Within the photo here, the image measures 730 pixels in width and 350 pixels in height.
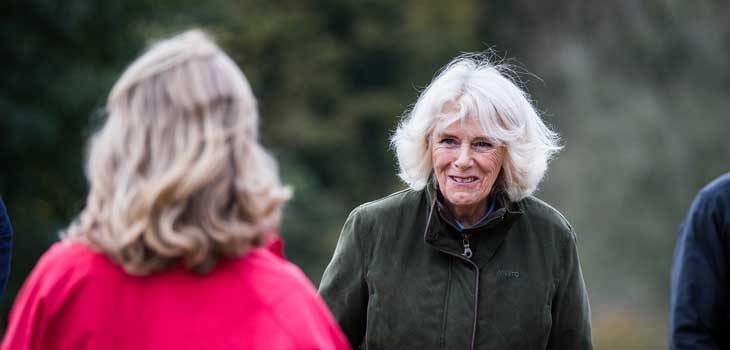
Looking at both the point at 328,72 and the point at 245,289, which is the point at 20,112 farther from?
the point at 245,289

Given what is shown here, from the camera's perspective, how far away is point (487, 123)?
4.64 meters

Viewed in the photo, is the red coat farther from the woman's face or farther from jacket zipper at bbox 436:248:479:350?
the woman's face

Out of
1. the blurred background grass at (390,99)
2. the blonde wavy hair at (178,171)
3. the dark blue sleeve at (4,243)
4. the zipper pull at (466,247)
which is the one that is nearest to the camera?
the blonde wavy hair at (178,171)

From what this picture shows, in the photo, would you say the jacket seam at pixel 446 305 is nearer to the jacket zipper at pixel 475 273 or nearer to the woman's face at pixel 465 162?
the jacket zipper at pixel 475 273

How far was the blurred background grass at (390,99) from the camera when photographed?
19.5 m

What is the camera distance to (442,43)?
32.6 meters

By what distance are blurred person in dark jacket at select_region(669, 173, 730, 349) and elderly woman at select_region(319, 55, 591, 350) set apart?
40 cm

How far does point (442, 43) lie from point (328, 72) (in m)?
3.06

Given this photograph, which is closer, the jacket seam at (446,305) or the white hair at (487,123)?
the jacket seam at (446,305)

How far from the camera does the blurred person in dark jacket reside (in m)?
4.43

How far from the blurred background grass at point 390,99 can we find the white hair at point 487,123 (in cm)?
1323

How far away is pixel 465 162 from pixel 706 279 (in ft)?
3.11

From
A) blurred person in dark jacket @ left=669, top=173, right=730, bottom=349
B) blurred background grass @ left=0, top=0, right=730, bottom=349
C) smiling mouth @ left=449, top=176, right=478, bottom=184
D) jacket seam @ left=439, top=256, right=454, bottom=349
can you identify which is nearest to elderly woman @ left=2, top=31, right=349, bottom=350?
jacket seam @ left=439, top=256, right=454, bottom=349

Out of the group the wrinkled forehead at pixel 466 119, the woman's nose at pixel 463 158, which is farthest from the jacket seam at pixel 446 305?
the wrinkled forehead at pixel 466 119
